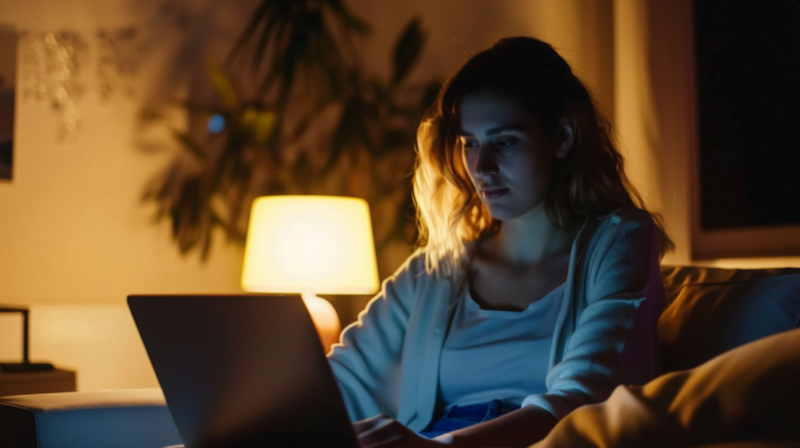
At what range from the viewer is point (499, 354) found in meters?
1.18

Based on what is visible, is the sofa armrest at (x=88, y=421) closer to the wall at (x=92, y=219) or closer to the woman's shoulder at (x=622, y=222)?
the woman's shoulder at (x=622, y=222)

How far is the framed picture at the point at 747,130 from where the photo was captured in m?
1.49

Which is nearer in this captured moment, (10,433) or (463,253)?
(10,433)

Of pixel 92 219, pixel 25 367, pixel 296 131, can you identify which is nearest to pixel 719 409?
pixel 25 367

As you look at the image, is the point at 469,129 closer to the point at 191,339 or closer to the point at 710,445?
the point at 191,339

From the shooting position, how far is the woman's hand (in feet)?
2.49

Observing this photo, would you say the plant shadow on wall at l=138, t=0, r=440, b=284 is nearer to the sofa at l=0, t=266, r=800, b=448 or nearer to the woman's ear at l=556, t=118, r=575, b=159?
the woman's ear at l=556, t=118, r=575, b=159

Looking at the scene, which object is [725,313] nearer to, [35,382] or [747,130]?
[747,130]

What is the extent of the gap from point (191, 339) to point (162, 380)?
0.12 m

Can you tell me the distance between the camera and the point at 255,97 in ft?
9.77

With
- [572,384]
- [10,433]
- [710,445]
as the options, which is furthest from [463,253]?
[710,445]

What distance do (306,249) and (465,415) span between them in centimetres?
98

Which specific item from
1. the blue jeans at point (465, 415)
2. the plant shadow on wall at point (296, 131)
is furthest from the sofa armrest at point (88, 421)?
the plant shadow on wall at point (296, 131)

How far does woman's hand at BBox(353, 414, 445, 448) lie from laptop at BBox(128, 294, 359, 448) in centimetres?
5
